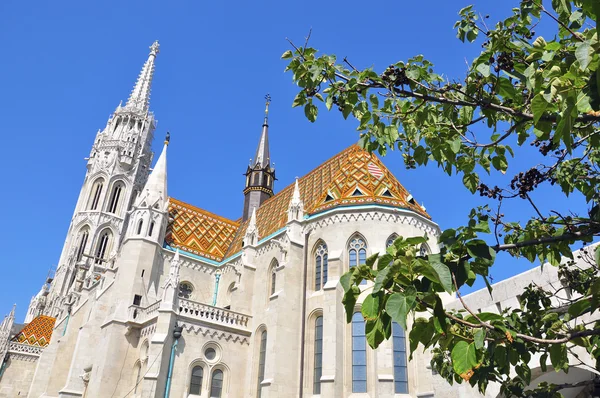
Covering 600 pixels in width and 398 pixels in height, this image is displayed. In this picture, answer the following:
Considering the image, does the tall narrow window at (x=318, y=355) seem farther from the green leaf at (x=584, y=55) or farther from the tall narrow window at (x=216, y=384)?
the green leaf at (x=584, y=55)

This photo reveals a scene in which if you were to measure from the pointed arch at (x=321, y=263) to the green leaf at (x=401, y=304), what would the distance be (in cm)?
1929

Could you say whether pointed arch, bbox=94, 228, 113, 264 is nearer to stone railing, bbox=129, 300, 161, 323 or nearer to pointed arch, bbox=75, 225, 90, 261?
pointed arch, bbox=75, 225, 90, 261

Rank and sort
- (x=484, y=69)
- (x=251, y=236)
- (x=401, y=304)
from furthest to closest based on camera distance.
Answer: (x=251, y=236) → (x=484, y=69) → (x=401, y=304)

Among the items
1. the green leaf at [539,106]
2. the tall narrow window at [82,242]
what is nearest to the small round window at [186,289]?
the green leaf at [539,106]

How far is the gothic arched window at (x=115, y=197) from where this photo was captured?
5872 centimetres

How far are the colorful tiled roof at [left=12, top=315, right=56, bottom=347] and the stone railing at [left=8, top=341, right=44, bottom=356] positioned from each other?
1.43ft

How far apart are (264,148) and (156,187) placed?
48.6 ft

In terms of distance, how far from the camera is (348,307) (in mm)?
3684

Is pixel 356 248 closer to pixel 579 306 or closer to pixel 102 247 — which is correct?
pixel 579 306

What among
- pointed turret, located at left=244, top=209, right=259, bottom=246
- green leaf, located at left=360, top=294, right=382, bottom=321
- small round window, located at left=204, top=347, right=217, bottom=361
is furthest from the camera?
pointed turret, located at left=244, top=209, right=259, bottom=246

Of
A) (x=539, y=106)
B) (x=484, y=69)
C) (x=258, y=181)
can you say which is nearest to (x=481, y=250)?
(x=539, y=106)

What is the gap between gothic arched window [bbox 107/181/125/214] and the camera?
58719 mm

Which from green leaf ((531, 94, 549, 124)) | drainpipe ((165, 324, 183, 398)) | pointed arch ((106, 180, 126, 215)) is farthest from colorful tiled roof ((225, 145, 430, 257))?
pointed arch ((106, 180, 126, 215))

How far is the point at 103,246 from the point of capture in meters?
56.3
